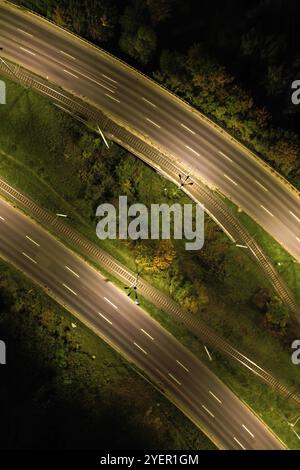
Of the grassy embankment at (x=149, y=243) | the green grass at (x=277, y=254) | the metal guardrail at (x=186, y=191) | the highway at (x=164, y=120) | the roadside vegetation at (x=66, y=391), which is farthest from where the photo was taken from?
the highway at (x=164, y=120)

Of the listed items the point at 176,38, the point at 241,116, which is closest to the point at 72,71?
the point at 176,38

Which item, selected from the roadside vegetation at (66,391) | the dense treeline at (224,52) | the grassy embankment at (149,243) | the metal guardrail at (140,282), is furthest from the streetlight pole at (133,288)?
the dense treeline at (224,52)

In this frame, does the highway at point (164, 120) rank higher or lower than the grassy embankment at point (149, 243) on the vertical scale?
higher

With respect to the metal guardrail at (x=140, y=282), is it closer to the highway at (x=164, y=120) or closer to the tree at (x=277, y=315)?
the tree at (x=277, y=315)

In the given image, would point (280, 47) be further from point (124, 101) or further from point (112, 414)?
point (112, 414)

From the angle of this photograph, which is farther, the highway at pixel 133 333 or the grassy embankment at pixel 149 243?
the grassy embankment at pixel 149 243

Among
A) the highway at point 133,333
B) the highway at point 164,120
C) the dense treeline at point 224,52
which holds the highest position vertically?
the dense treeline at point 224,52
